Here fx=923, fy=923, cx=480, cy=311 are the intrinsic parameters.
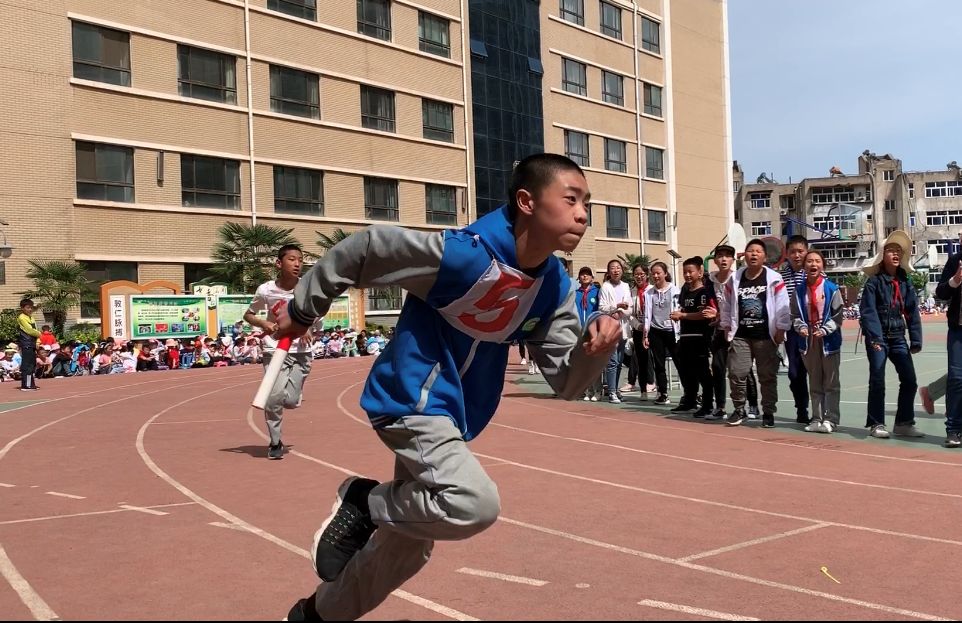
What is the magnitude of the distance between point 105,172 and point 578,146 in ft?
89.0

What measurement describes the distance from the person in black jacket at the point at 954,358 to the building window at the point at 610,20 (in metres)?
46.8

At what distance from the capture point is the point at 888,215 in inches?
4333

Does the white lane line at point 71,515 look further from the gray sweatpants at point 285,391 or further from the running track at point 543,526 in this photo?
the gray sweatpants at point 285,391

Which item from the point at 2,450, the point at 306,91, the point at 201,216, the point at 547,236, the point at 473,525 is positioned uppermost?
the point at 306,91

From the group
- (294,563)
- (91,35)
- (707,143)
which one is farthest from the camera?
(707,143)

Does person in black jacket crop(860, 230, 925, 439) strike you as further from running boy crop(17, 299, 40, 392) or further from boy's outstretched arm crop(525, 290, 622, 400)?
running boy crop(17, 299, 40, 392)

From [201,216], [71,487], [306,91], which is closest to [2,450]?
[71,487]

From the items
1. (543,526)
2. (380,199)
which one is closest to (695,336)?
(543,526)

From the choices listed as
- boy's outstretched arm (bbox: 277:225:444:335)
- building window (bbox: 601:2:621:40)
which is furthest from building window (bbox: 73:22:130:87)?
boy's outstretched arm (bbox: 277:225:444:335)

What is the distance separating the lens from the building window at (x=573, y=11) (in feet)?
166

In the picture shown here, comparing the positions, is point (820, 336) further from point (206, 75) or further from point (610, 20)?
point (610, 20)

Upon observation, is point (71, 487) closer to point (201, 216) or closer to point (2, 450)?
point (2, 450)

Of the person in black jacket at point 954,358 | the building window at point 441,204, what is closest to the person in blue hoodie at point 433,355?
the person in black jacket at point 954,358

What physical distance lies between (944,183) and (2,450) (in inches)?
4629
